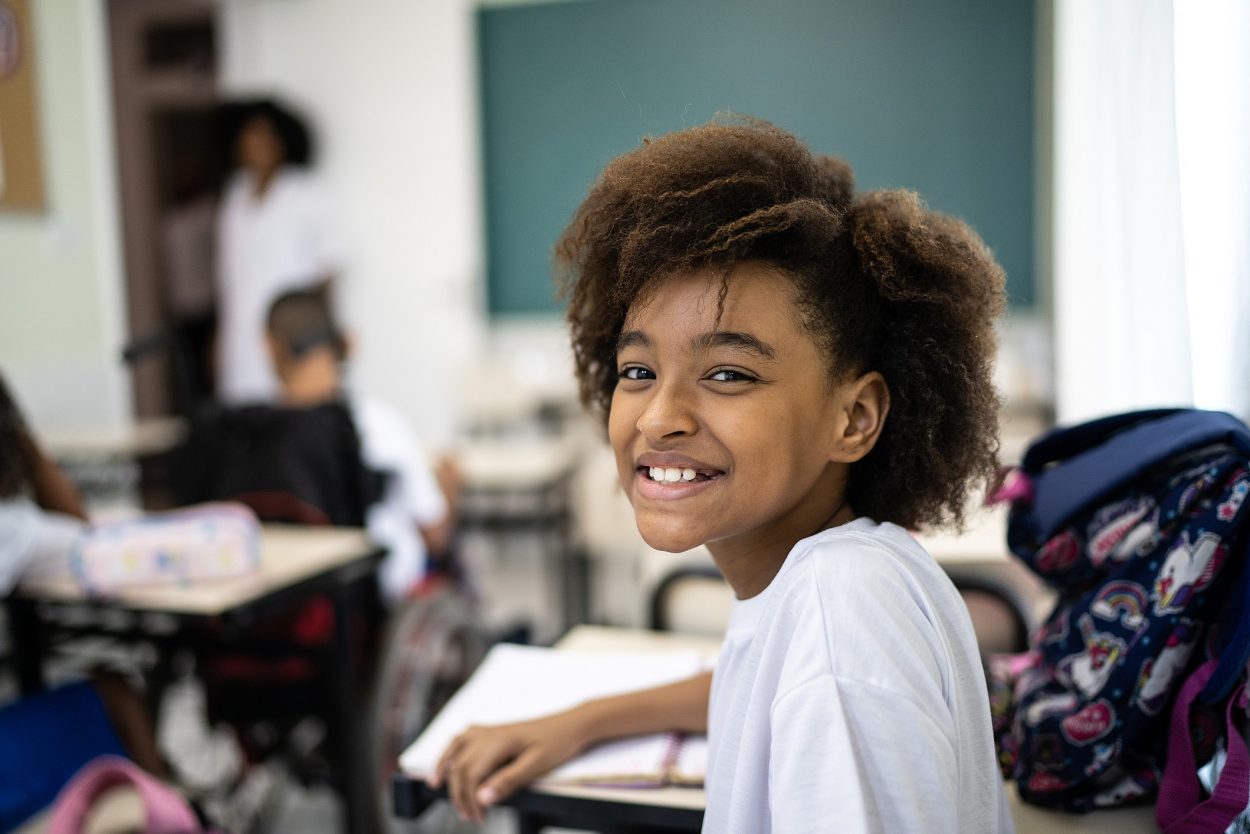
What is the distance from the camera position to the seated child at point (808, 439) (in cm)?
65

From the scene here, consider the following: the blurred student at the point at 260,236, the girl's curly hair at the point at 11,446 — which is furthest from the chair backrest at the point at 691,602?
the blurred student at the point at 260,236

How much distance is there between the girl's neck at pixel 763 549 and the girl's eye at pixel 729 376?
0.48ft

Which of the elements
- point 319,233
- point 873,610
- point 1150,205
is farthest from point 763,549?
point 319,233

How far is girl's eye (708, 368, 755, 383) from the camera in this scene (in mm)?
803

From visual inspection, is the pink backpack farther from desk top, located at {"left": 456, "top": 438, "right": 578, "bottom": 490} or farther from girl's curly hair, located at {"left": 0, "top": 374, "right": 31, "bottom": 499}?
desk top, located at {"left": 456, "top": 438, "right": 578, "bottom": 490}

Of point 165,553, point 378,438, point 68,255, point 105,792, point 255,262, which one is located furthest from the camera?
point 255,262

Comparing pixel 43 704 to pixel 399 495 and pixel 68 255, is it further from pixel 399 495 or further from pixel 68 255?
pixel 68 255

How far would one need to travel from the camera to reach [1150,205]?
135 cm

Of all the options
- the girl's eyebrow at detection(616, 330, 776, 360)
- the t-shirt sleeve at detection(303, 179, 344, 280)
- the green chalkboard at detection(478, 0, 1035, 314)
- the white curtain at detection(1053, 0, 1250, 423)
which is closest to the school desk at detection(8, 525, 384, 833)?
the girl's eyebrow at detection(616, 330, 776, 360)

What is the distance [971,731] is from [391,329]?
5.29 meters

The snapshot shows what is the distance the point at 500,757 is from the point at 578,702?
16cm

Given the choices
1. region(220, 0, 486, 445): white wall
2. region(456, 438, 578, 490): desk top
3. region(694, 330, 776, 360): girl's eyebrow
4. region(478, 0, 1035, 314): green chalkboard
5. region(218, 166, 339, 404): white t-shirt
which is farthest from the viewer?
region(220, 0, 486, 445): white wall

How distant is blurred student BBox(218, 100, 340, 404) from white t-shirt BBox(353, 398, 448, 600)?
9.07ft

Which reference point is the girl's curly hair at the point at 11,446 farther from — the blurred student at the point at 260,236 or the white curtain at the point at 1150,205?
the blurred student at the point at 260,236
